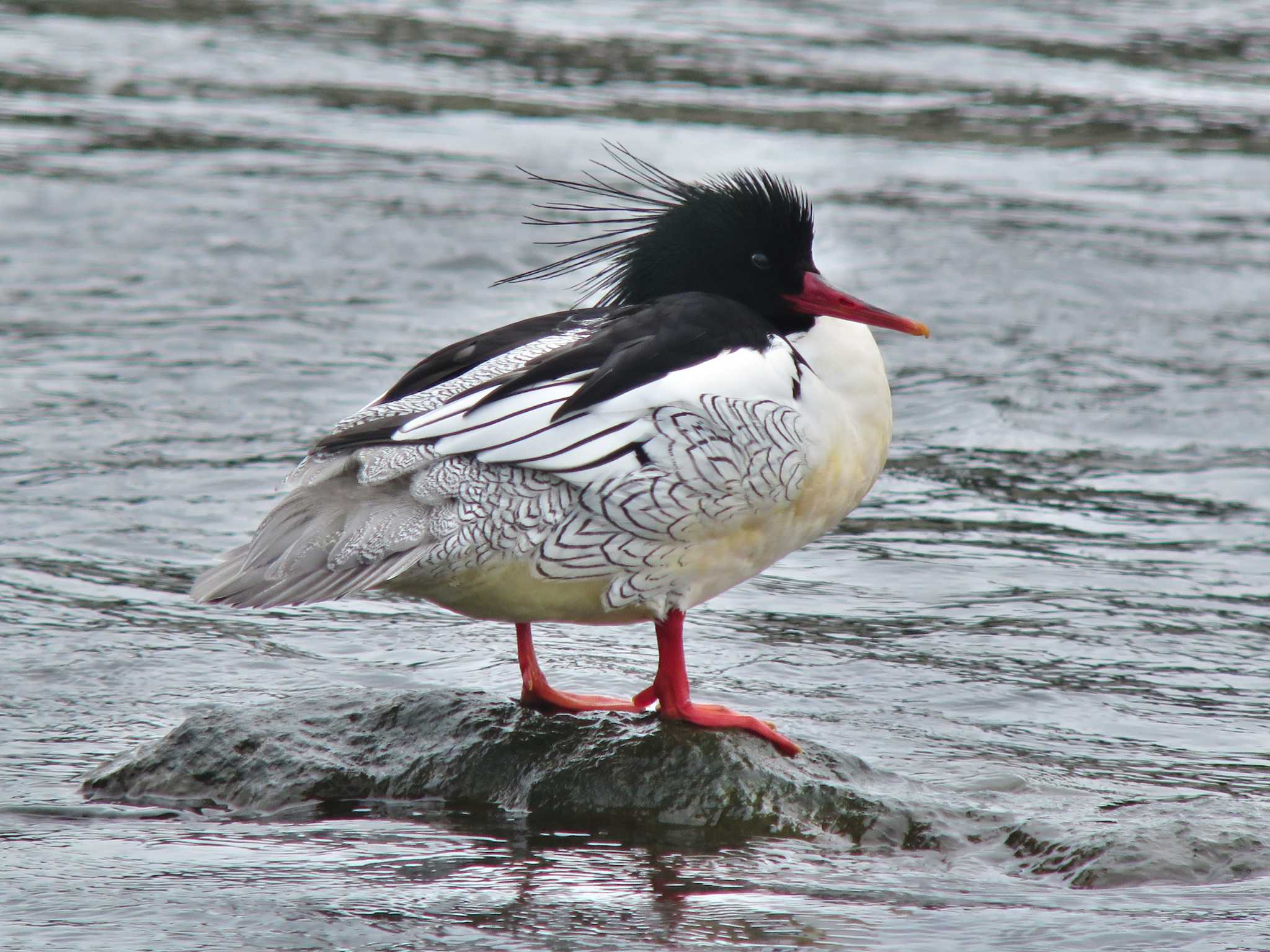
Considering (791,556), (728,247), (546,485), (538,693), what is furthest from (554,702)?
(791,556)

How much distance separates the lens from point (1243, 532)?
22.6 feet

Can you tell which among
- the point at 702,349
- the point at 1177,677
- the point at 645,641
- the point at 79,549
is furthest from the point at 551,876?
the point at 79,549

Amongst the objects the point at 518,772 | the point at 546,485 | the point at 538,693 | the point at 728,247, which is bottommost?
the point at 518,772

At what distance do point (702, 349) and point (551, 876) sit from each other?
4.62 feet

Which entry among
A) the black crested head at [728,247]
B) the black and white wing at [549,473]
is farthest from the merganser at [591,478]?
the black crested head at [728,247]

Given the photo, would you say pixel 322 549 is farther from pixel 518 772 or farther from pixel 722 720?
pixel 722 720

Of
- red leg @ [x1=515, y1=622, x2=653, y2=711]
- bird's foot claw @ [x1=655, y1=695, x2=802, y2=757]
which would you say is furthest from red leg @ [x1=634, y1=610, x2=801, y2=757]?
red leg @ [x1=515, y1=622, x2=653, y2=711]

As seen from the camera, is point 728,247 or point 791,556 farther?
point 791,556

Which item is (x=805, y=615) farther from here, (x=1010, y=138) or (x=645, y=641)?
(x=1010, y=138)

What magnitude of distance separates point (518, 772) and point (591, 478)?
0.80 meters

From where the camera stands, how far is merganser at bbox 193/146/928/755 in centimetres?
420

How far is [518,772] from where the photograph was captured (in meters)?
4.37

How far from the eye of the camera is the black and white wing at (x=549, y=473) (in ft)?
13.7

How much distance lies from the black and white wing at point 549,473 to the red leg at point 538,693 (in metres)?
0.42
